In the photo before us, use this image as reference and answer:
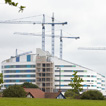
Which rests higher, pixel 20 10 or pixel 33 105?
pixel 20 10

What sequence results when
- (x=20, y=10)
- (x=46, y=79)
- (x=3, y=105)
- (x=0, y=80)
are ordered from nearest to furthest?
(x=20, y=10)
(x=3, y=105)
(x=0, y=80)
(x=46, y=79)

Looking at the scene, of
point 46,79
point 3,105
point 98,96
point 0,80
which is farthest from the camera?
point 46,79

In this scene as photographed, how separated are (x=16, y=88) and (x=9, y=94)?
1.54 metres

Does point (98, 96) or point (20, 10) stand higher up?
point (20, 10)

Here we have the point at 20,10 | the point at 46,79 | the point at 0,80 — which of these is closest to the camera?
the point at 20,10

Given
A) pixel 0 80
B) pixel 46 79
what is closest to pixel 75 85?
pixel 0 80

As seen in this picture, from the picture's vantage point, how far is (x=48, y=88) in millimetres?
196000

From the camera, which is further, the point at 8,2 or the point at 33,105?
the point at 33,105

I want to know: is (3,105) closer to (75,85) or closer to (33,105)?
(33,105)

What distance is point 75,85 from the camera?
8569 centimetres

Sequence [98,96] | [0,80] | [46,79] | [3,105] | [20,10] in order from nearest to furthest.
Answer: [20,10] < [3,105] < [98,96] < [0,80] < [46,79]

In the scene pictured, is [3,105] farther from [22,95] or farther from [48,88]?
[48,88]

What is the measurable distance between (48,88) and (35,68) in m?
12.4

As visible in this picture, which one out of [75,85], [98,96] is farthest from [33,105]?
[75,85]
